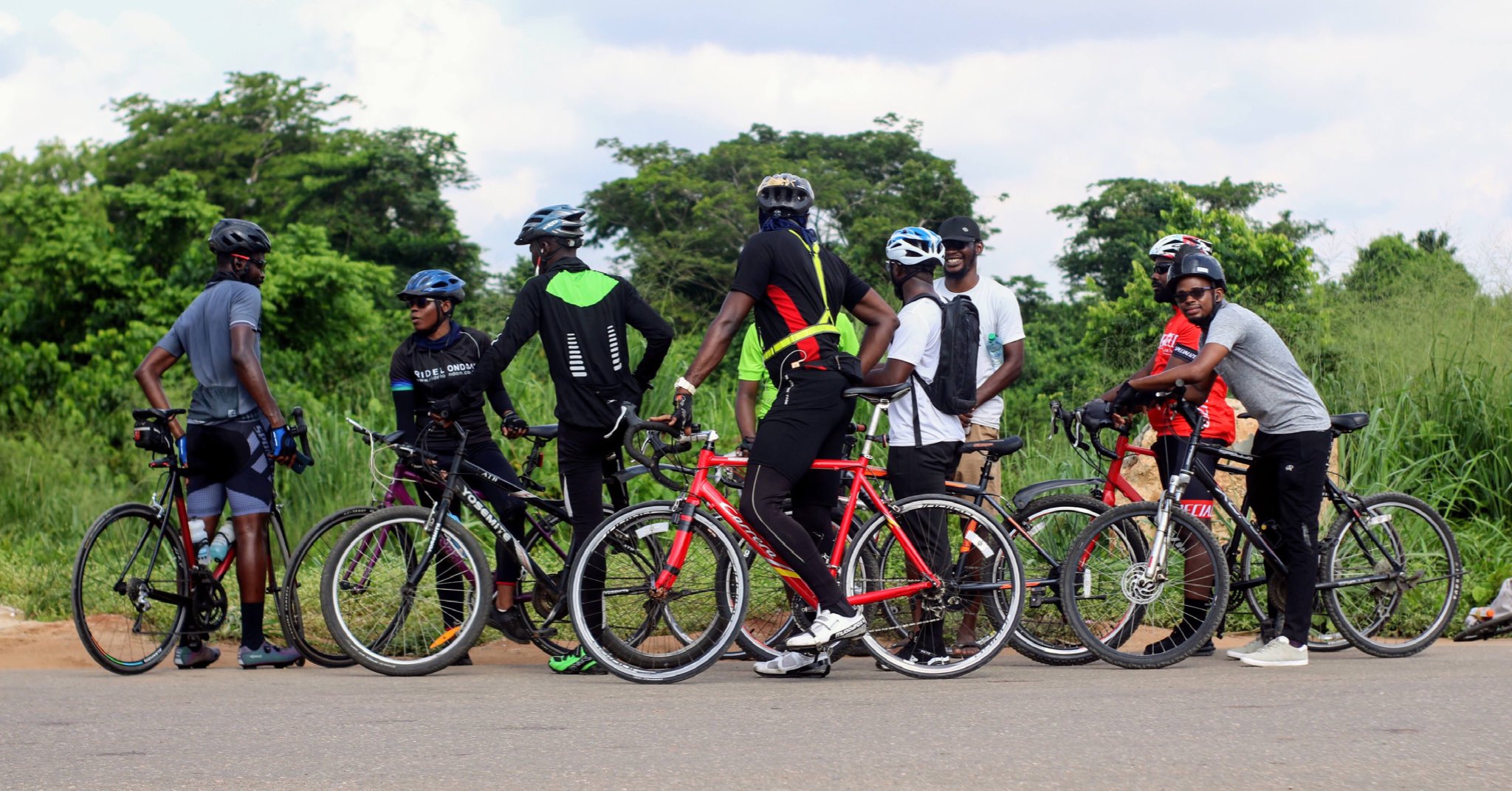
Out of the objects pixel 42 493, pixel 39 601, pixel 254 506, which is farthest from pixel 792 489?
pixel 42 493

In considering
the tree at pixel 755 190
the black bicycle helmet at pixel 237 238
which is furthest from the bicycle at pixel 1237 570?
the tree at pixel 755 190

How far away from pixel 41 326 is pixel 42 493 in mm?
11362

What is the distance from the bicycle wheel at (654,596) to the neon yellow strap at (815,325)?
0.79 metres

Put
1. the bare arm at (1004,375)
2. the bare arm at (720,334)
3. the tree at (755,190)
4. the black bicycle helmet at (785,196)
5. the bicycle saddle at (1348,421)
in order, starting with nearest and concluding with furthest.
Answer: the bare arm at (720,334) → the black bicycle helmet at (785,196) → the bicycle saddle at (1348,421) → the bare arm at (1004,375) → the tree at (755,190)

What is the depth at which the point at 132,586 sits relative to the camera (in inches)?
280

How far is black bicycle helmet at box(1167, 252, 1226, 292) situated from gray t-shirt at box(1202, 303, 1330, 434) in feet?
0.48

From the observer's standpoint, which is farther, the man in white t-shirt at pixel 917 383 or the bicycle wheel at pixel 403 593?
the man in white t-shirt at pixel 917 383

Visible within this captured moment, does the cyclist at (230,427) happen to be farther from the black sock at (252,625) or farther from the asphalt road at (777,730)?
the asphalt road at (777,730)

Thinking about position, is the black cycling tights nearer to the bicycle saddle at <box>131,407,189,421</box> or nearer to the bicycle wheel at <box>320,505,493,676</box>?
the bicycle wheel at <box>320,505,493,676</box>

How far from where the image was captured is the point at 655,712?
541 centimetres

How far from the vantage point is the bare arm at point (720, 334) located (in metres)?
6.23

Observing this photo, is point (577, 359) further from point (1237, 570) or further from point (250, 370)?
point (1237, 570)

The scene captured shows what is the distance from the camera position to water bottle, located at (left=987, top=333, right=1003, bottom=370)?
7602 millimetres

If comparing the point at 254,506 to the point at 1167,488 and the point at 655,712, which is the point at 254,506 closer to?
the point at 655,712
